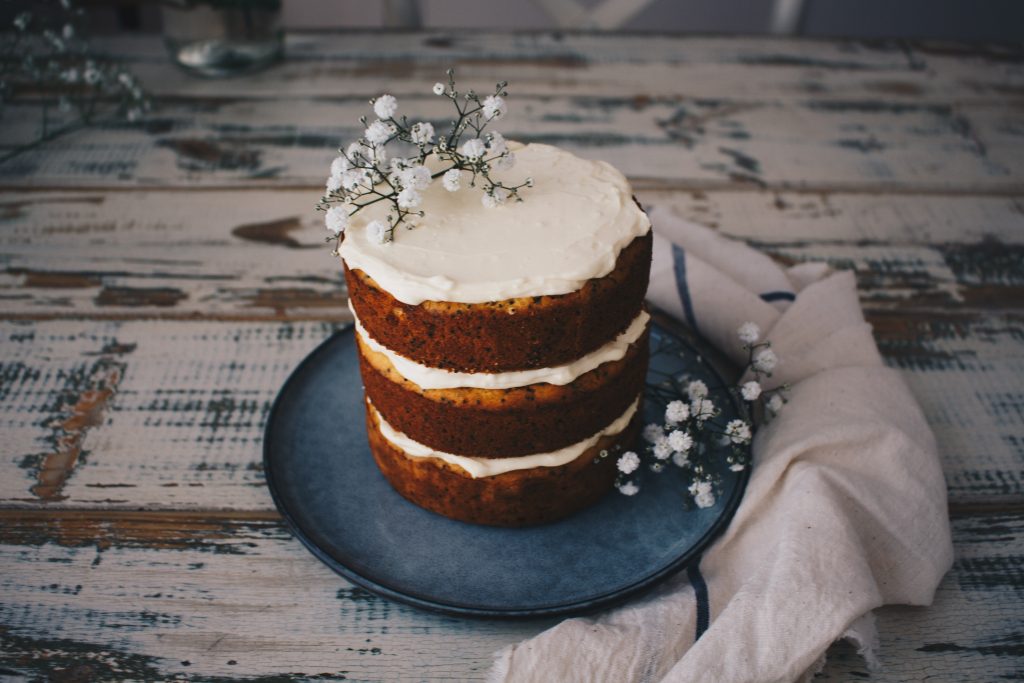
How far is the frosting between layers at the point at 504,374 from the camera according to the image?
4.41 ft

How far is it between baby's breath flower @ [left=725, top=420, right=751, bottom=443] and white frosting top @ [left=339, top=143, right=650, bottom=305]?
0.39 m

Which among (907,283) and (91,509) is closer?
(91,509)

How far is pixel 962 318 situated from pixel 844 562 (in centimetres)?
100

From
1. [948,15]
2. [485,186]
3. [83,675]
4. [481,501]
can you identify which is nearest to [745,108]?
[485,186]

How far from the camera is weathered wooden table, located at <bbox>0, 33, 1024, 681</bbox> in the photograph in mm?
1371

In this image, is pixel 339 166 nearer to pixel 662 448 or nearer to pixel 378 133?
pixel 378 133

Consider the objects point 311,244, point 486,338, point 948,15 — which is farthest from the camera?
point 948,15

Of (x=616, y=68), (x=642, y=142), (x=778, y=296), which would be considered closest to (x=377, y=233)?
(x=778, y=296)

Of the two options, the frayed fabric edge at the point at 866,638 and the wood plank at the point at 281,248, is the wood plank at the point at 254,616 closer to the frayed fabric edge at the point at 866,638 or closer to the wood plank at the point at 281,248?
the frayed fabric edge at the point at 866,638

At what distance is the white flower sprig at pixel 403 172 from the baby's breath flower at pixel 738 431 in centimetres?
54

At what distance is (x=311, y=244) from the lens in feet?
7.57

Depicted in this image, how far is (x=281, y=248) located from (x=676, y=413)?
1.21 meters

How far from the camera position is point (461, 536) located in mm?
1467

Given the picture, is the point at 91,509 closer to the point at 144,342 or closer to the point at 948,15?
the point at 144,342
